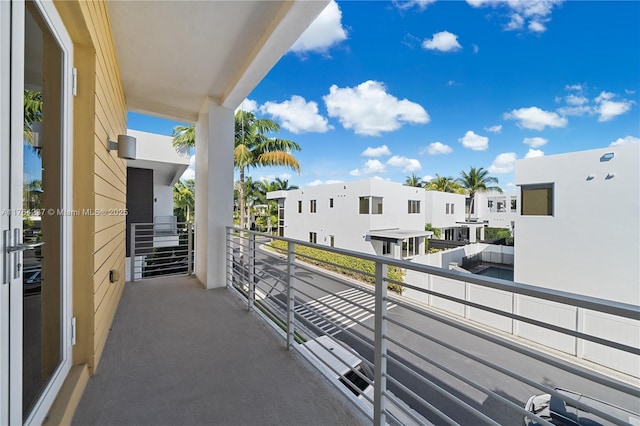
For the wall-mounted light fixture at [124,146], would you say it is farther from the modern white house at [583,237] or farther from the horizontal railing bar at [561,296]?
the modern white house at [583,237]

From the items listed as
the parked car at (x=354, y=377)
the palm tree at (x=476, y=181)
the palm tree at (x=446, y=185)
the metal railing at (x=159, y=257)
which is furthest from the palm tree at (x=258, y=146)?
the palm tree at (x=476, y=181)

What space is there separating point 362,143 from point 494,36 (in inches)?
693

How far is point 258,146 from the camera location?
890cm

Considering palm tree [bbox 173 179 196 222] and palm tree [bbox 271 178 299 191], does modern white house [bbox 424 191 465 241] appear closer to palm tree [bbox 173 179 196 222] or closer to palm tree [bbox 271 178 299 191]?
palm tree [bbox 271 178 299 191]

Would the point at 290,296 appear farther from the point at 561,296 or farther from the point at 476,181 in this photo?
the point at 476,181

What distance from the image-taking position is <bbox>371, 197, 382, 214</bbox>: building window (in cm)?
1312

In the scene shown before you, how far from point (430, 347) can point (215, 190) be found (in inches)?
202

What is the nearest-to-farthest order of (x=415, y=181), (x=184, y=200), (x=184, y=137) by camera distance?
(x=184, y=137) → (x=184, y=200) → (x=415, y=181)

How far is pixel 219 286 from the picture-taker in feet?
12.8

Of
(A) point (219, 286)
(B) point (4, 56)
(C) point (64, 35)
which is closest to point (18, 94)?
(B) point (4, 56)

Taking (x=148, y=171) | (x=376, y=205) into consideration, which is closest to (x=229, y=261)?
(x=148, y=171)

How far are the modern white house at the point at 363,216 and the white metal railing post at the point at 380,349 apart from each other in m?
11.6

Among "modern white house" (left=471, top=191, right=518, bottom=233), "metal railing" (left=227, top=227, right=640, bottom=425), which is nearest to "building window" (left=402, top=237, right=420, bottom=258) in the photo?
"metal railing" (left=227, top=227, right=640, bottom=425)

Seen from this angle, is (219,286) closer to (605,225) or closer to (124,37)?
(124,37)
